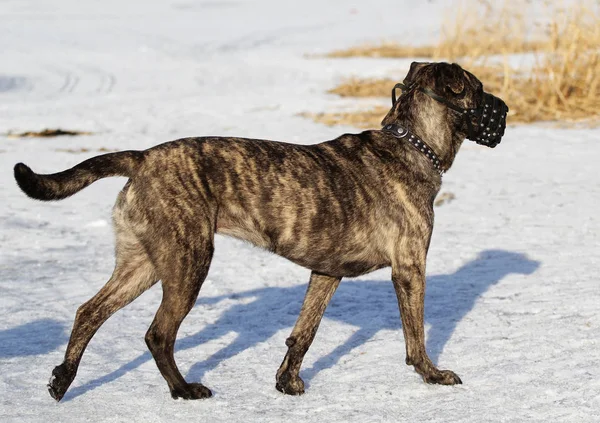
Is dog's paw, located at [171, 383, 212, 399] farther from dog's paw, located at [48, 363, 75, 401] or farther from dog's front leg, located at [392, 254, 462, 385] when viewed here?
dog's front leg, located at [392, 254, 462, 385]

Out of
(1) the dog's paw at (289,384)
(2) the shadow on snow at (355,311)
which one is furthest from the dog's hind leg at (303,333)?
(2) the shadow on snow at (355,311)

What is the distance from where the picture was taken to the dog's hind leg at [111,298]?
4945 millimetres

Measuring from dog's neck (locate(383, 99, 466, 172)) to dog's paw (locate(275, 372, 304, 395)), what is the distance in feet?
4.89

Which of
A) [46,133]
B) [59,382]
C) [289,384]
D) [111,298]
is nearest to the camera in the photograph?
[59,382]

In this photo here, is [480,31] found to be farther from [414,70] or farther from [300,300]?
[414,70]

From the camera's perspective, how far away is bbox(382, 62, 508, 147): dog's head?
18.1ft

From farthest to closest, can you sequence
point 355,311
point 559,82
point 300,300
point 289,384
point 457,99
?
1. point 559,82
2. point 300,300
3. point 355,311
4. point 457,99
5. point 289,384

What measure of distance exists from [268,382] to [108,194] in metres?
5.09

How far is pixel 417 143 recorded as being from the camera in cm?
550

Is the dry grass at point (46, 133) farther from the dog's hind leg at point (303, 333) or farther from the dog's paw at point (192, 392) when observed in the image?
the dog's paw at point (192, 392)

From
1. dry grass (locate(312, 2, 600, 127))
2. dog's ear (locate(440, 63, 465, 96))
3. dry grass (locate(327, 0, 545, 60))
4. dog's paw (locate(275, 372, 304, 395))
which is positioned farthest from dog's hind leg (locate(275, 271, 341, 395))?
dry grass (locate(327, 0, 545, 60))

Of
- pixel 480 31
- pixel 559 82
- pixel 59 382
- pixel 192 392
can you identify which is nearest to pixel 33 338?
pixel 59 382

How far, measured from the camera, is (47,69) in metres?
19.8

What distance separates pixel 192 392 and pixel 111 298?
0.66 m
